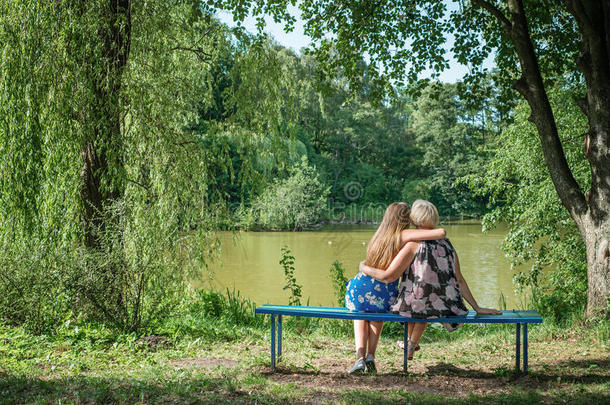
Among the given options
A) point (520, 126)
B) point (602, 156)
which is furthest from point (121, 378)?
point (520, 126)

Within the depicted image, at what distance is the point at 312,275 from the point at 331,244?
329 inches

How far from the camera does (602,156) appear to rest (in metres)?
4.98

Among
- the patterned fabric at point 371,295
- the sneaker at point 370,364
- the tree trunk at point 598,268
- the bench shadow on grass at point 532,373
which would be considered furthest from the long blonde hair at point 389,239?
the tree trunk at point 598,268

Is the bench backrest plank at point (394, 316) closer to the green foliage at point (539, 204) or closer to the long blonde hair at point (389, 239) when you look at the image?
the long blonde hair at point (389, 239)

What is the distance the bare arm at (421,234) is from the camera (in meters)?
3.58

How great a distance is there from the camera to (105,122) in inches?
214

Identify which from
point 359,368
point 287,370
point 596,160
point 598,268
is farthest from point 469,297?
point 596,160

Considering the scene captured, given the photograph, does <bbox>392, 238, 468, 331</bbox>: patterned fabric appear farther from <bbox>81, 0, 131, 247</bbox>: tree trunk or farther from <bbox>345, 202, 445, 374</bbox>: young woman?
<bbox>81, 0, 131, 247</bbox>: tree trunk

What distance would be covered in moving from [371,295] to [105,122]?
3.51 metres

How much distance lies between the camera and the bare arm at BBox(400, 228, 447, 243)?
11.7 feet

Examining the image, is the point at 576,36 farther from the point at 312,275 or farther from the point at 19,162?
the point at 312,275

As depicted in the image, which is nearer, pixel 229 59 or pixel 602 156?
pixel 602 156

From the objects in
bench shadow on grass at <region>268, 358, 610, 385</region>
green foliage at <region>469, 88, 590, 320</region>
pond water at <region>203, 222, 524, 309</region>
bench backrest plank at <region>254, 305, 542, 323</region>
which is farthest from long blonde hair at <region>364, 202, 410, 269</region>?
green foliage at <region>469, 88, 590, 320</region>

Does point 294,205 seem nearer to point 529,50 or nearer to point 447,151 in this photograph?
point 447,151
